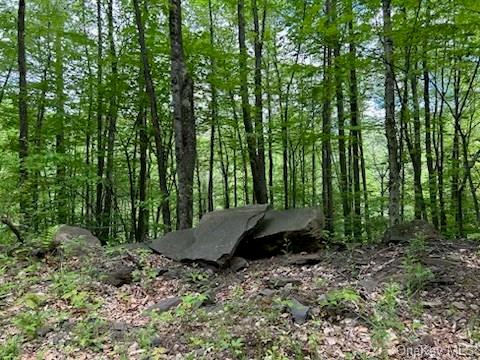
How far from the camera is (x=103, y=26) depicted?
12344 millimetres

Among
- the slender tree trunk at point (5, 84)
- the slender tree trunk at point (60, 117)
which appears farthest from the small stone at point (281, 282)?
the slender tree trunk at point (5, 84)

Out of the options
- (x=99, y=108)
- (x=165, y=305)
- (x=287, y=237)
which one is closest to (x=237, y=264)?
(x=287, y=237)

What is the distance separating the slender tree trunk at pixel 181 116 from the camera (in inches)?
286

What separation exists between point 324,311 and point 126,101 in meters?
8.88

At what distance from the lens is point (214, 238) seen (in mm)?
5824

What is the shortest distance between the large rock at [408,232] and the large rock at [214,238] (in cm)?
197

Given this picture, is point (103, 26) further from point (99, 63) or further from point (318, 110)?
point (318, 110)

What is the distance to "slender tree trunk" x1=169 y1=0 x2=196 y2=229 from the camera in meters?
7.27

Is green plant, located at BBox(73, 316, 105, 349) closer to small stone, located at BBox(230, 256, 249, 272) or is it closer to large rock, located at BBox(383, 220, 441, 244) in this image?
small stone, located at BBox(230, 256, 249, 272)

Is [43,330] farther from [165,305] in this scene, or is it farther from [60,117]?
[60,117]

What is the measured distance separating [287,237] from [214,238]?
3.58 feet

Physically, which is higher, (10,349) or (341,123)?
(341,123)

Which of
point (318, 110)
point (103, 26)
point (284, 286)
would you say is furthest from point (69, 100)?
point (284, 286)

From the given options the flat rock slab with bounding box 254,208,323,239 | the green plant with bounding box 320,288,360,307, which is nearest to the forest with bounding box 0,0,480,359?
the green plant with bounding box 320,288,360,307
